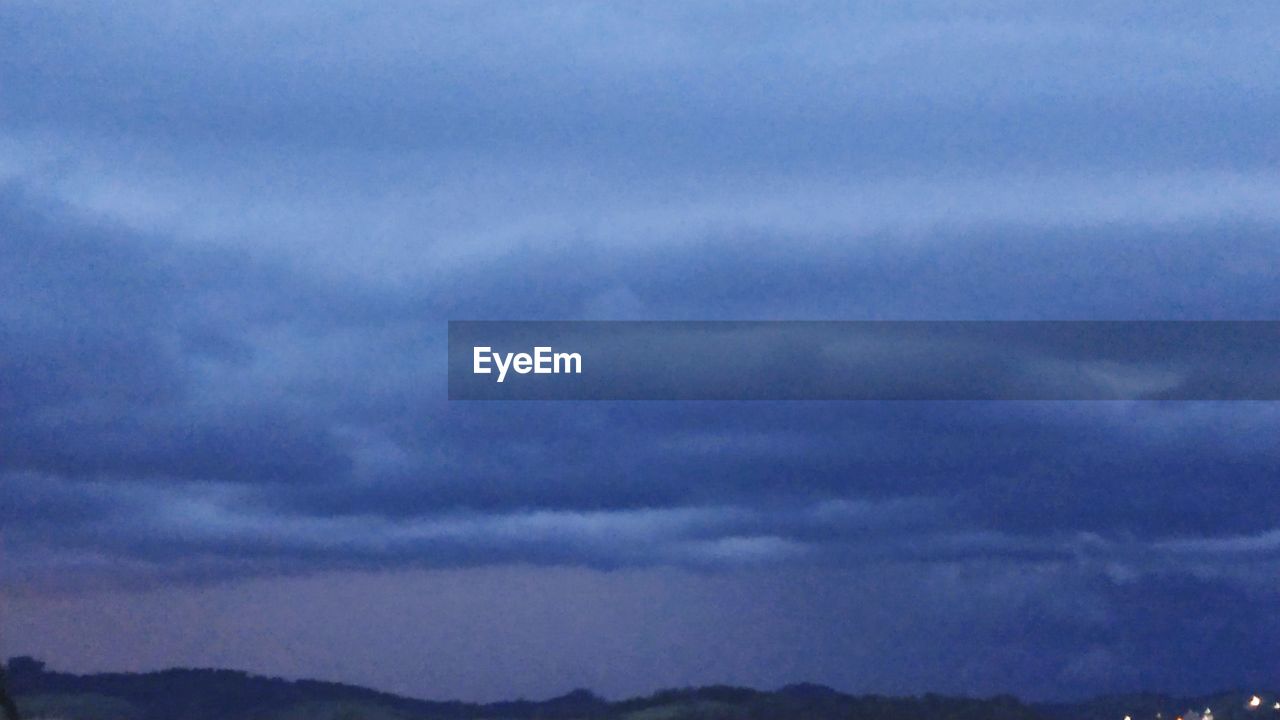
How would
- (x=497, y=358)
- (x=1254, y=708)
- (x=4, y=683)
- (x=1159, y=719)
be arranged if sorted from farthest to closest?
(x=1254, y=708) → (x=1159, y=719) → (x=497, y=358) → (x=4, y=683)

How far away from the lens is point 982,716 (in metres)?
42.7

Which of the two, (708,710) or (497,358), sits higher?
(497,358)

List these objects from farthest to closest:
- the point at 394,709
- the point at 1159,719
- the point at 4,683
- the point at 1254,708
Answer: the point at 394,709
the point at 1254,708
the point at 1159,719
the point at 4,683

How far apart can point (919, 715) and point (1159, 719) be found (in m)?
5.58

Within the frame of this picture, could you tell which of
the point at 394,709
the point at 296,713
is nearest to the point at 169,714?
the point at 296,713

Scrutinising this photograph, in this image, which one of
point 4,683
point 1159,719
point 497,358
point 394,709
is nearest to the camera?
point 4,683

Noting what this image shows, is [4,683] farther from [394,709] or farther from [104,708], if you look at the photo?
[394,709]

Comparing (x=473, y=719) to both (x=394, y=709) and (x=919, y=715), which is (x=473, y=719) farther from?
(x=919, y=715)

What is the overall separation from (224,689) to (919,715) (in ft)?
64.4

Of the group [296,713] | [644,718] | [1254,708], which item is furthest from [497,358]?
[1254,708]

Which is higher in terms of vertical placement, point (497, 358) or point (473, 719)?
point (497, 358)

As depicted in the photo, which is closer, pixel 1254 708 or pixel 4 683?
pixel 4 683

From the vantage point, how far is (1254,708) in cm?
4350

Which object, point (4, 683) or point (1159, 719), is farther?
point (1159, 719)
